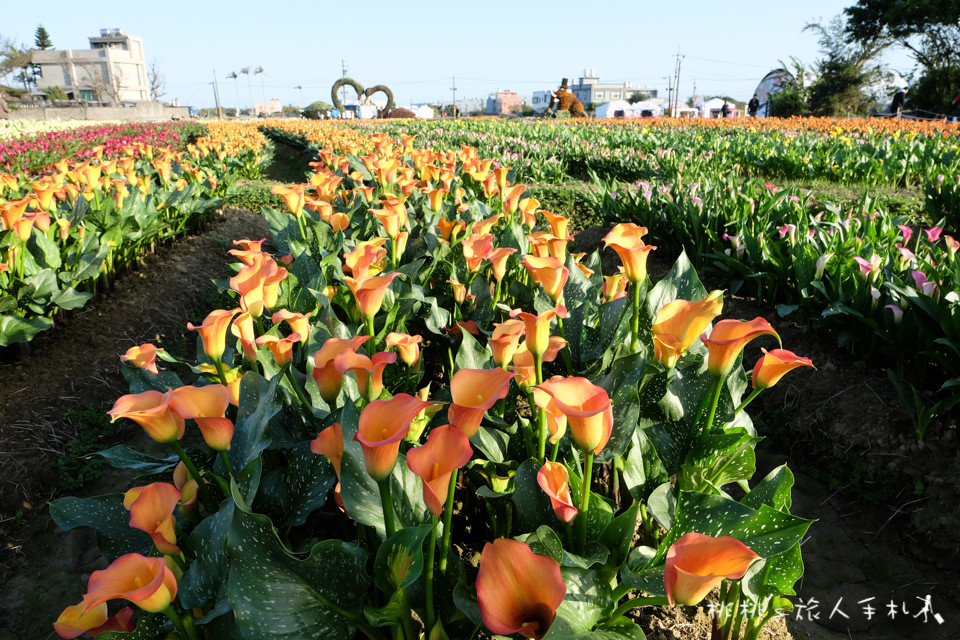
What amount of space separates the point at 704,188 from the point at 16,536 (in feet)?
15.9

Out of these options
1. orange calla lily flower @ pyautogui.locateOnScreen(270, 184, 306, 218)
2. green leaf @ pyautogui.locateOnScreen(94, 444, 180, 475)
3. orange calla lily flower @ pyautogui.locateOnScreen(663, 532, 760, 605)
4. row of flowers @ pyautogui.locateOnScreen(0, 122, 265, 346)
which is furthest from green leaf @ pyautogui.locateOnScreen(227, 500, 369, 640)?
row of flowers @ pyautogui.locateOnScreen(0, 122, 265, 346)

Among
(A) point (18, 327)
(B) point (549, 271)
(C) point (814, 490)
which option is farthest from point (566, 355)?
(A) point (18, 327)

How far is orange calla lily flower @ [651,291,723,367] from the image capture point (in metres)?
1.20

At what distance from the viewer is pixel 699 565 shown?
2.48 ft

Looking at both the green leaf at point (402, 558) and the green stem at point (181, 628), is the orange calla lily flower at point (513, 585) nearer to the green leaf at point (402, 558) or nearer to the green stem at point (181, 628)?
the green leaf at point (402, 558)

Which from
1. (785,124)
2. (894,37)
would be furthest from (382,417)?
(894,37)

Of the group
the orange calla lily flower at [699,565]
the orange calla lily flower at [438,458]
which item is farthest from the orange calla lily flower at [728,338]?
the orange calla lily flower at [438,458]

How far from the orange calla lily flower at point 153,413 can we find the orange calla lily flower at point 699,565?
834mm

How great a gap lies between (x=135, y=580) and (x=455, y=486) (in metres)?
0.73

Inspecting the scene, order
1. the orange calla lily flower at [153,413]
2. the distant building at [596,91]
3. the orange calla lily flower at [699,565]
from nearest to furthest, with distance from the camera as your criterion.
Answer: the orange calla lily flower at [699,565] → the orange calla lily flower at [153,413] → the distant building at [596,91]

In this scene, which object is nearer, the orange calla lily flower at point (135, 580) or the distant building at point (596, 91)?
the orange calla lily flower at point (135, 580)

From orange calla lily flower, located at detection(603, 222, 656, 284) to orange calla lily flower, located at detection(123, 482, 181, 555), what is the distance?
1.07 m

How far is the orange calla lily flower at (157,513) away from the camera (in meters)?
0.99

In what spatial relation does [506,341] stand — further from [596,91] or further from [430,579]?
[596,91]
